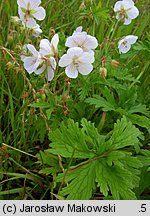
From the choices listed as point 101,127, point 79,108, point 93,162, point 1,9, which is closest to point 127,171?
point 93,162

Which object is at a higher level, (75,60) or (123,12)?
(123,12)

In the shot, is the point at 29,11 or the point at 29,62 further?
the point at 29,11

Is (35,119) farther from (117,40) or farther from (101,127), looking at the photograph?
(117,40)

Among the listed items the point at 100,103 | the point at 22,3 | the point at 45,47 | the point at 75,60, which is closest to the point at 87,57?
the point at 75,60

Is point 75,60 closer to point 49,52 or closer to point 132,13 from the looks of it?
point 49,52

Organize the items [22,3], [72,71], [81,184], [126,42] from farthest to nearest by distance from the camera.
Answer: [126,42]
[22,3]
[72,71]
[81,184]

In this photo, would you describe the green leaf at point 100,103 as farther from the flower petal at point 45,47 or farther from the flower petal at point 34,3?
the flower petal at point 34,3
